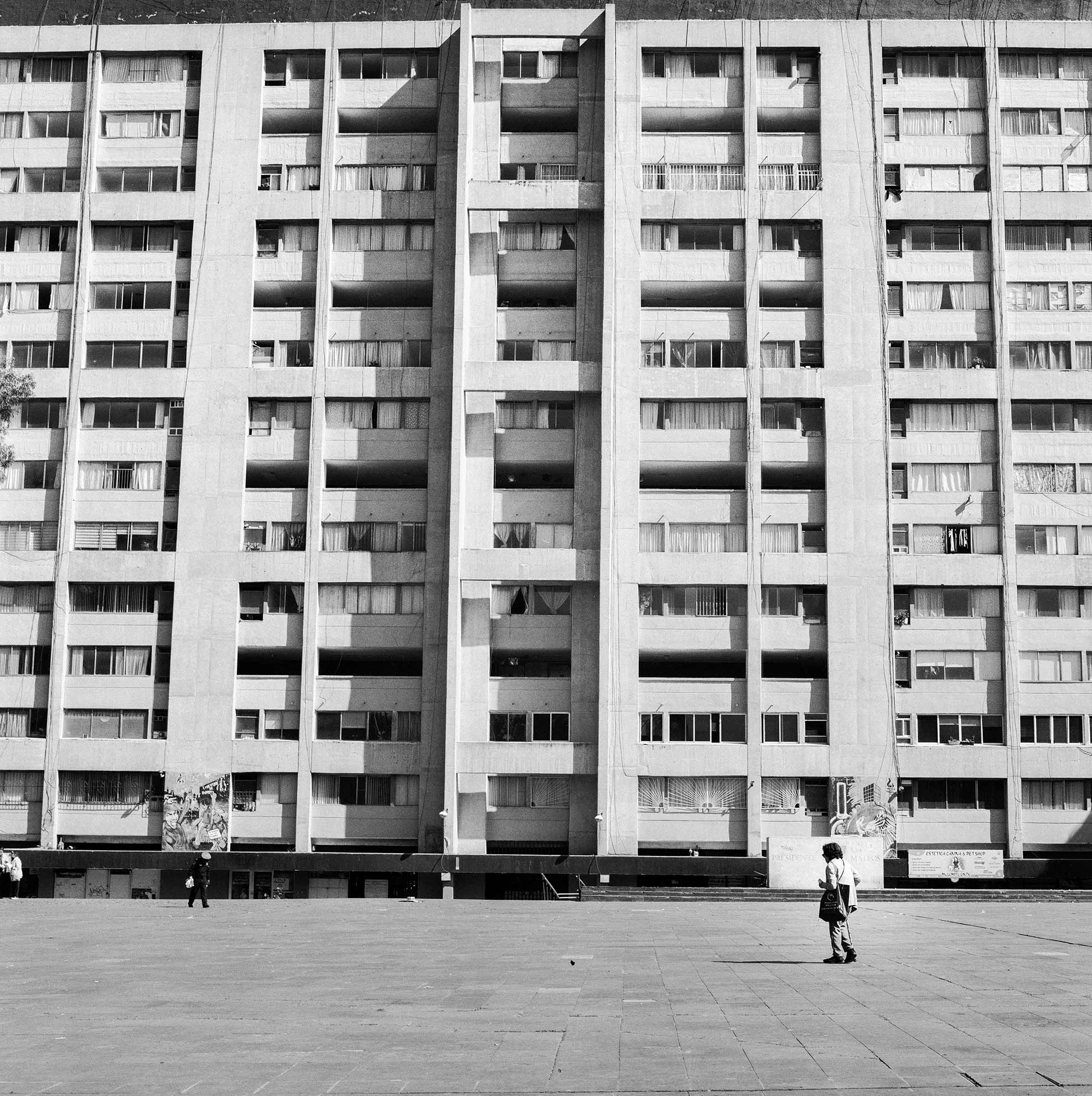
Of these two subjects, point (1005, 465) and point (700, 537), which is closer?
point (700, 537)

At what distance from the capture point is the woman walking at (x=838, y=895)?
20.0m

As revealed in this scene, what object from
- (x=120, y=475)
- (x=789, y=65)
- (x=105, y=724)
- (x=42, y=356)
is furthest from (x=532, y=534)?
(x=789, y=65)

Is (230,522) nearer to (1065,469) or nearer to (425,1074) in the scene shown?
(1065,469)

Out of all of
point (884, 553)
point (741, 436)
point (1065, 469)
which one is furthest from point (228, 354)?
point (1065, 469)

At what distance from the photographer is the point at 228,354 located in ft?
196

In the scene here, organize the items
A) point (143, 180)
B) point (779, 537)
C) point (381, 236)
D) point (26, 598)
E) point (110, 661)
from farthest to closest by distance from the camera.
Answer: point (143, 180) → point (381, 236) → point (26, 598) → point (110, 661) → point (779, 537)

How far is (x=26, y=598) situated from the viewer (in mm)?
59125

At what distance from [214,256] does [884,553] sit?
31968 mm

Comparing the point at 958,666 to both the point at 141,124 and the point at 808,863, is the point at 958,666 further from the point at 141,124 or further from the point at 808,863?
the point at 141,124

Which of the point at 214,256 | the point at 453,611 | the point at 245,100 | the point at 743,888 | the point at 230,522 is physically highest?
the point at 245,100

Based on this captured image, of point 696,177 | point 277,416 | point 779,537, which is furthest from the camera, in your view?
point 696,177

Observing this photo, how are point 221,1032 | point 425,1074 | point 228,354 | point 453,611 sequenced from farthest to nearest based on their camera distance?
point 228,354, point 453,611, point 221,1032, point 425,1074

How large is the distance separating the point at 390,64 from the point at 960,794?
4100 cm

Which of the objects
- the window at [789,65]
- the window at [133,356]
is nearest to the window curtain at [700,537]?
the window at [789,65]
